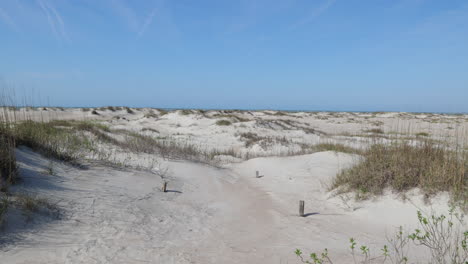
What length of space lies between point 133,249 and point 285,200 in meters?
3.37

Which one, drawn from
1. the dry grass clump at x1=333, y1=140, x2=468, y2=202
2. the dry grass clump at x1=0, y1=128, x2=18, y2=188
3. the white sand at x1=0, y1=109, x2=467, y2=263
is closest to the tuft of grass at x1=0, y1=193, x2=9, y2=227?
the white sand at x1=0, y1=109, x2=467, y2=263

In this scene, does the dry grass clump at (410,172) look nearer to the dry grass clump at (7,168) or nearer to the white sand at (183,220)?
the white sand at (183,220)

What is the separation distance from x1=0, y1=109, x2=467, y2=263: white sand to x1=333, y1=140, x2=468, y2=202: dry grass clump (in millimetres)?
232

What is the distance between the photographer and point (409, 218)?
4188 mm

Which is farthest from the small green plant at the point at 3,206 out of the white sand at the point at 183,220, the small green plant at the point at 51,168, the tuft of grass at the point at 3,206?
the small green plant at the point at 51,168

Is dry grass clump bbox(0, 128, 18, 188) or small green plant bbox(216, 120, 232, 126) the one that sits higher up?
dry grass clump bbox(0, 128, 18, 188)

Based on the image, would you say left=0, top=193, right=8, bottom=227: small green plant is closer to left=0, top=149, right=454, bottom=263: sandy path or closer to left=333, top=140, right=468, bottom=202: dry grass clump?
left=0, top=149, right=454, bottom=263: sandy path

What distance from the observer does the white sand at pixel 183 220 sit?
298 cm

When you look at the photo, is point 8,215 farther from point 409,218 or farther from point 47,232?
point 409,218

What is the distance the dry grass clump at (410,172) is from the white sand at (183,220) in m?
0.23

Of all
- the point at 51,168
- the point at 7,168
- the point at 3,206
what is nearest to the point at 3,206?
the point at 3,206

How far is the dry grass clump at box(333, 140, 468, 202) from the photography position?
423 centimetres

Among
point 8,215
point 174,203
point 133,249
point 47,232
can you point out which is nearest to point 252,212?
point 174,203

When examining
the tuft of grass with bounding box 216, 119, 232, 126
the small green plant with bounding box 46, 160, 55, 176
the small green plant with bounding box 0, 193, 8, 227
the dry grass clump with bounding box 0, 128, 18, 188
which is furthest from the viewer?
the tuft of grass with bounding box 216, 119, 232, 126
